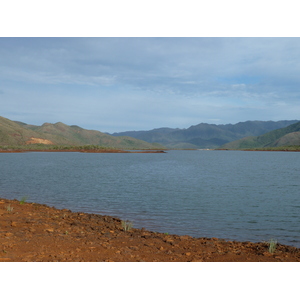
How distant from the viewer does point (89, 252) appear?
29.8ft

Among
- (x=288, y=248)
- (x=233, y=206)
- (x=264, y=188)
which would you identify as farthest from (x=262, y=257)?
(x=264, y=188)

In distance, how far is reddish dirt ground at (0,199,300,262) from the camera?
870 centimetres

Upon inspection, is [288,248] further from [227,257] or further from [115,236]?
[115,236]

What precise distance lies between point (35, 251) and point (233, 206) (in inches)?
620

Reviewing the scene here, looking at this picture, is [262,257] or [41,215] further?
[41,215]

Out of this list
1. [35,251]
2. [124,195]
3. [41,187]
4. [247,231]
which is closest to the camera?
[35,251]

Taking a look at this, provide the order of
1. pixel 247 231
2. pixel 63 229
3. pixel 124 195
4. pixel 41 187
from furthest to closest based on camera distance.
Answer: pixel 41 187, pixel 124 195, pixel 247 231, pixel 63 229

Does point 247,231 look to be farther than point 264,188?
No

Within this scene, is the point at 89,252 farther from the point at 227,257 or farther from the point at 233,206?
the point at 233,206

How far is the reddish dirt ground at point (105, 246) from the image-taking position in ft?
28.6

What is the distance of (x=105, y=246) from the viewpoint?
32.3 ft

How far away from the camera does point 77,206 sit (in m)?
21.2

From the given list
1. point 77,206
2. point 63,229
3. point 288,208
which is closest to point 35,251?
point 63,229

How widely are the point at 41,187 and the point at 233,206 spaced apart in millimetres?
19286
